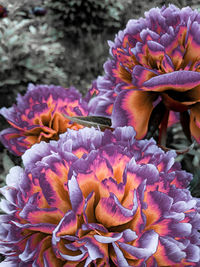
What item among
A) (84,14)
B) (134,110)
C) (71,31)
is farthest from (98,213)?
(71,31)

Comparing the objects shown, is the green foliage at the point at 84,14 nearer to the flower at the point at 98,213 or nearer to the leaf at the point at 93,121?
the leaf at the point at 93,121

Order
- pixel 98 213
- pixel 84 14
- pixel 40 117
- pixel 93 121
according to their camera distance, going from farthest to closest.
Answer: pixel 84 14 → pixel 40 117 → pixel 93 121 → pixel 98 213

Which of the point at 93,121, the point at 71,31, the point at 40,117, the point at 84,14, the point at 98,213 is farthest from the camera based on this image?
the point at 71,31

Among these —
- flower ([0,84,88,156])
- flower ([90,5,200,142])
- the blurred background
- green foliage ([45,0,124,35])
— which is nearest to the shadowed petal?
flower ([90,5,200,142])

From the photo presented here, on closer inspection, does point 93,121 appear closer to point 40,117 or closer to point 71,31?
point 40,117

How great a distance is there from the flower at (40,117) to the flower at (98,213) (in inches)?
10.6

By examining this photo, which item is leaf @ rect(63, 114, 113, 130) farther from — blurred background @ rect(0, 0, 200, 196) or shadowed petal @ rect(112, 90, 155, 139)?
blurred background @ rect(0, 0, 200, 196)

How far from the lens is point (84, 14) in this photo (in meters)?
3.53

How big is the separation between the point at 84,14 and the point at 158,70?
3.35 metres

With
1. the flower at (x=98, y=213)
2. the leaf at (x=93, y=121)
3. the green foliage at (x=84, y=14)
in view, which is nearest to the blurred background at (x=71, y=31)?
the green foliage at (x=84, y=14)

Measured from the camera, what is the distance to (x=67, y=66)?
3492 mm

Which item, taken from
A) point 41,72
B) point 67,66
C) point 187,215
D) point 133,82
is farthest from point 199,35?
point 67,66

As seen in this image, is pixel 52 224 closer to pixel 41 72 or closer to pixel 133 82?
pixel 133 82

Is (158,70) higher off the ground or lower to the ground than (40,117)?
higher
